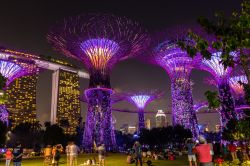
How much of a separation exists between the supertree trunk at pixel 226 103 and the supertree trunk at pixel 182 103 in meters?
7.06

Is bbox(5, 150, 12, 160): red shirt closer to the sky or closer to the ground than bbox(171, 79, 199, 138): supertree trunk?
closer to the ground

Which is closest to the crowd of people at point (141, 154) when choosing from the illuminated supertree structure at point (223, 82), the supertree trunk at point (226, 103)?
the illuminated supertree structure at point (223, 82)

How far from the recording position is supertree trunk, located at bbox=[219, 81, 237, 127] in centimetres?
6700

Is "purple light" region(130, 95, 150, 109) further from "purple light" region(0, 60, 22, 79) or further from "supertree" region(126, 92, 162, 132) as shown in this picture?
"purple light" region(0, 60, 22, 79)

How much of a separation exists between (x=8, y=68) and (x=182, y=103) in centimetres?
3861

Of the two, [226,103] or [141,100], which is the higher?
[141,100]

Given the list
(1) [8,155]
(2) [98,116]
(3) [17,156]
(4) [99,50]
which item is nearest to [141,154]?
(3) [17,156]

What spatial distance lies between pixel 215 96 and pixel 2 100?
12.6 m

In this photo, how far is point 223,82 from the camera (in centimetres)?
6612

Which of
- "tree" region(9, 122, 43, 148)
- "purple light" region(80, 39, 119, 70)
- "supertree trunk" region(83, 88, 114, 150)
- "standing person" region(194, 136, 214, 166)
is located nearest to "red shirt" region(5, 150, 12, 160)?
"standing person" region(194, 136, 214, 166)

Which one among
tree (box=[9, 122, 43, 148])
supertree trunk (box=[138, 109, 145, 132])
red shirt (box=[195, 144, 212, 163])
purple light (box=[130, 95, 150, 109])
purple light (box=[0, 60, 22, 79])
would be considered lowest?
red shirt (box=[195, 144, 212, 163])

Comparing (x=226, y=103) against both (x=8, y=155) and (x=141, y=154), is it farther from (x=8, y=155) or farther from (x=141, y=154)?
(x=8, y=155)

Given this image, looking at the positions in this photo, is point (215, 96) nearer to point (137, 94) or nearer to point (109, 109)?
point (109, 109)

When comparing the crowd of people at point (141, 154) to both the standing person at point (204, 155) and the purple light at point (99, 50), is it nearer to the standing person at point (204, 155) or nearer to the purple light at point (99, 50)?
the standing person at point (204, 155)
